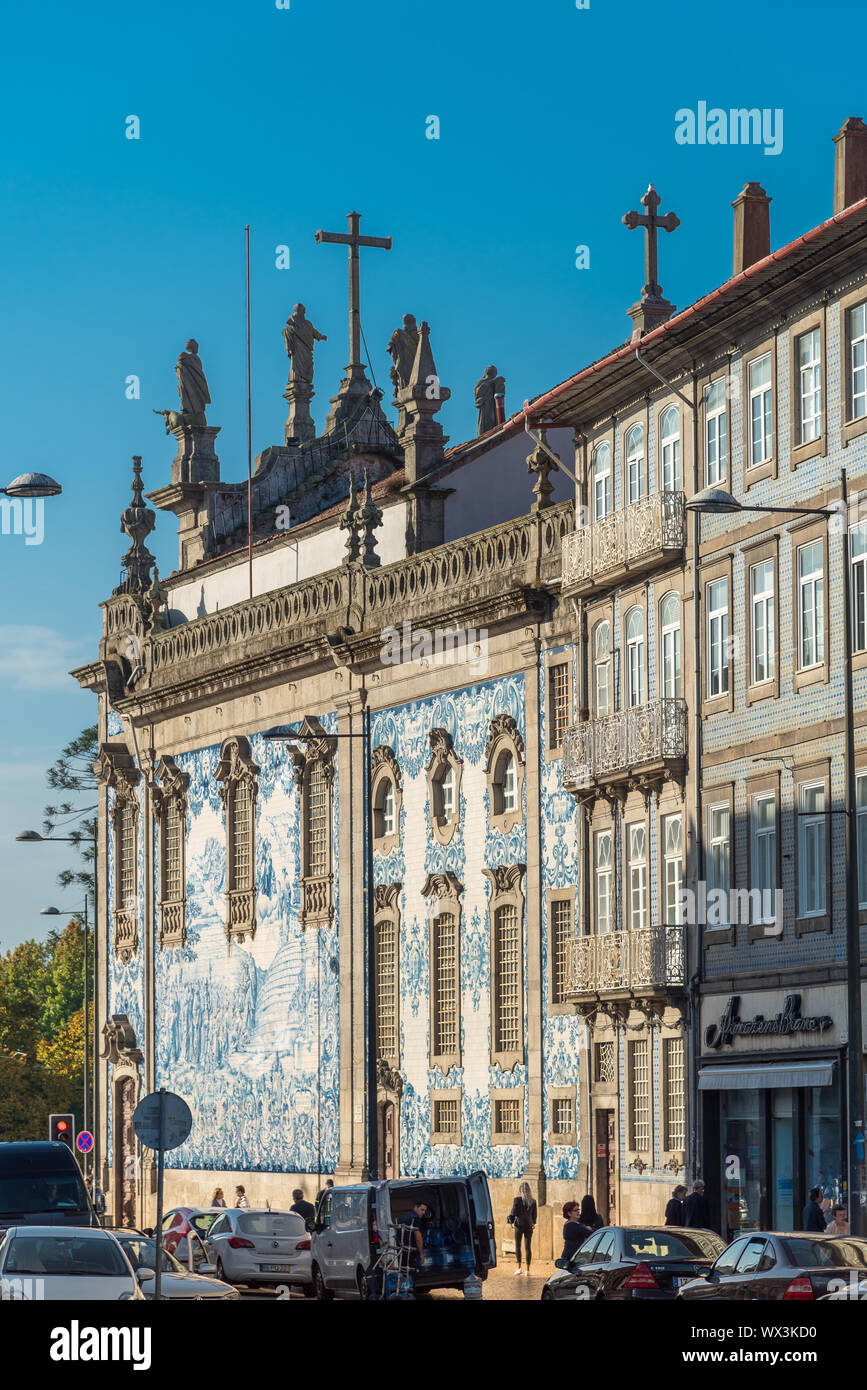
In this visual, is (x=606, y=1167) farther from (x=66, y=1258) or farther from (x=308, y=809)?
(x=66, y=1258)

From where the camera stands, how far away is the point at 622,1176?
45.2 metres

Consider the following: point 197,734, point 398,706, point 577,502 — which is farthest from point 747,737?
point 197,734

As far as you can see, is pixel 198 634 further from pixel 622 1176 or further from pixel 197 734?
pixel 622 1176

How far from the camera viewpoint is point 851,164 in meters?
41.9

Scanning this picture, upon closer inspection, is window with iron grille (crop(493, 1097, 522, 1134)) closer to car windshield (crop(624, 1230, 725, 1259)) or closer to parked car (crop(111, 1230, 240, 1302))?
parked car (crop(111, 1230, 240, 1302))

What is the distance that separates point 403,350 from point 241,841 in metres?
12.0

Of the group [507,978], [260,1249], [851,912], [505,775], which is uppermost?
[505,775]

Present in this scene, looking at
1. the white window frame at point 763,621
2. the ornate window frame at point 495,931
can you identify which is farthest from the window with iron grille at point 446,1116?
the white window frame at point 763,621

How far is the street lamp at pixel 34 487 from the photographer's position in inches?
1249

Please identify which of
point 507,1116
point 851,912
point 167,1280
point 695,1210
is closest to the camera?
point 167,1280

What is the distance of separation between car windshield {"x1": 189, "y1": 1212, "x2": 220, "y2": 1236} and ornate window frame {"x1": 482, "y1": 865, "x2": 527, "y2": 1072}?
8.77 metres

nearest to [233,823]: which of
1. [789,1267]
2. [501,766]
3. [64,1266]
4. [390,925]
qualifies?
[390,925]

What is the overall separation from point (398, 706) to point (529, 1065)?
9327 millimetres
